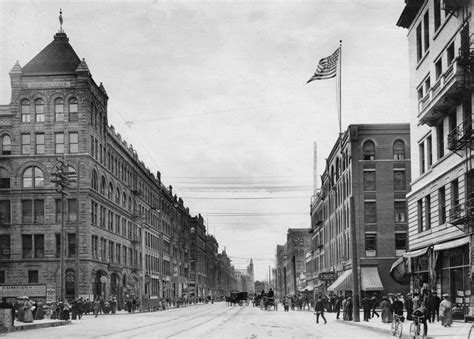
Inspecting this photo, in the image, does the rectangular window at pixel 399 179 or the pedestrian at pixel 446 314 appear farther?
the rectangular window at pixel 399 179

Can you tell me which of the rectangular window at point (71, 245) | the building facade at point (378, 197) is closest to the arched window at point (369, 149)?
the building facade at point (378, 197)

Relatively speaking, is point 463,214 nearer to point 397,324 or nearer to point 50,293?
point 397,324

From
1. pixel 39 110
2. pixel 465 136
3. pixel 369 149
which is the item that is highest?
pixel 39 110

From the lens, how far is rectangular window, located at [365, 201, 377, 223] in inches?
2479

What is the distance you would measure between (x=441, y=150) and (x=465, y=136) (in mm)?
7665

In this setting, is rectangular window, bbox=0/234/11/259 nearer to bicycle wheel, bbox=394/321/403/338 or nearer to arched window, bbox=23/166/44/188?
arched window, bbox=23/166/44/188

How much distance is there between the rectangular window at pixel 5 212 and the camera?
211ft

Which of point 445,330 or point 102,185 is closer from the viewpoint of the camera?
point 445,330

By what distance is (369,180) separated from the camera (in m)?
63.3

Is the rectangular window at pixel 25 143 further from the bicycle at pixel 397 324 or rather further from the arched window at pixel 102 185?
the bicycle at pixel 397 324

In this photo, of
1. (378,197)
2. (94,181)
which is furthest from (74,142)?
(378,197)

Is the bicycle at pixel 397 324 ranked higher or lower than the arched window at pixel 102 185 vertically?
lower

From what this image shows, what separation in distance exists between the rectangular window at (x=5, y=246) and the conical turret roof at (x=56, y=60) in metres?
15.4

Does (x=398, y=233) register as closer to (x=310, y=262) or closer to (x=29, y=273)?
(x=29, y=273)
